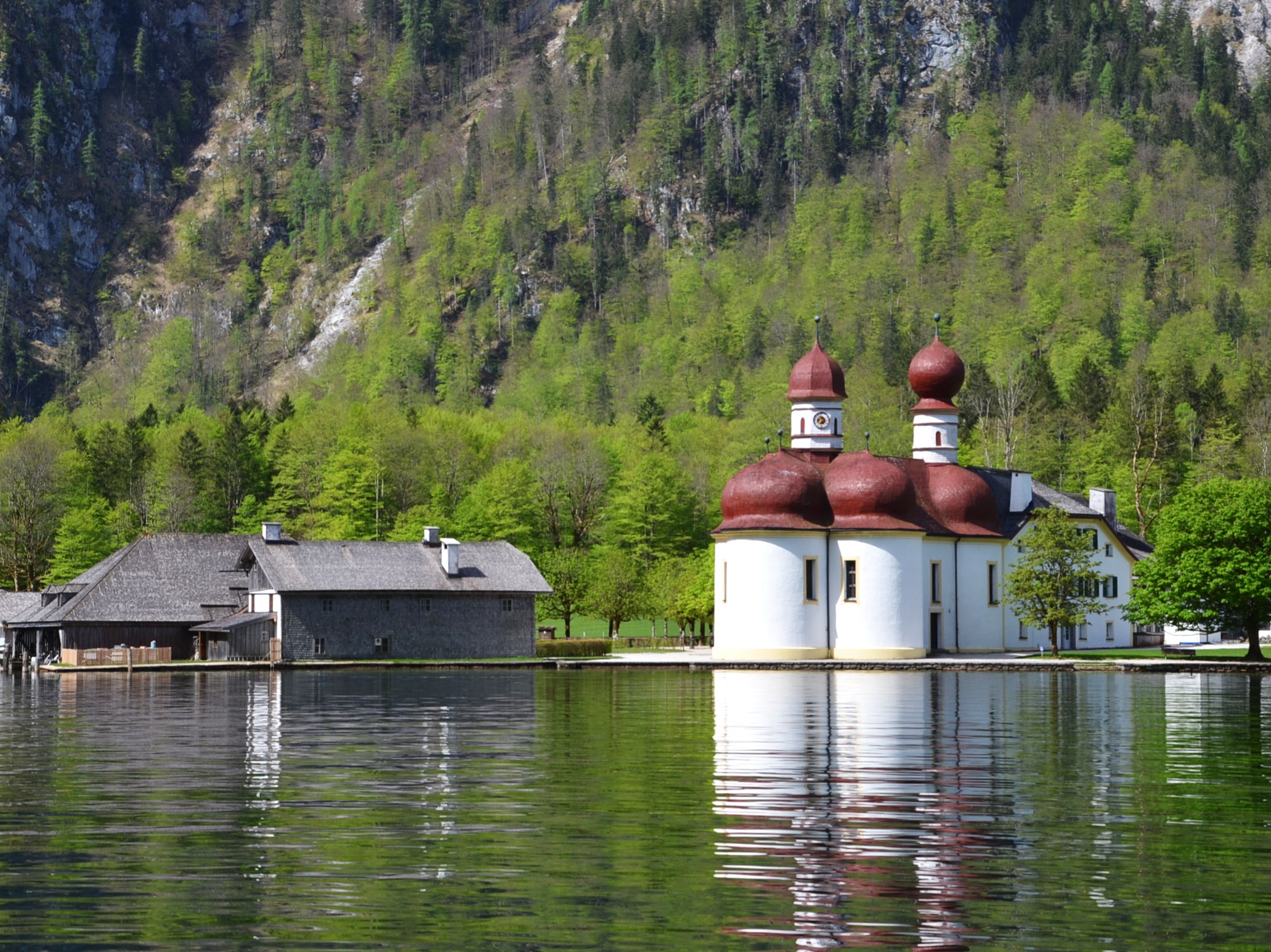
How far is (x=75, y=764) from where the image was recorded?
1277 inches

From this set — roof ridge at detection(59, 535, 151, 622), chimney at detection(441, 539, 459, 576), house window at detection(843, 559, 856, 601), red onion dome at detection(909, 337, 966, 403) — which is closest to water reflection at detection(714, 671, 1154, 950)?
house window at detection(843, 559, 856, 601)

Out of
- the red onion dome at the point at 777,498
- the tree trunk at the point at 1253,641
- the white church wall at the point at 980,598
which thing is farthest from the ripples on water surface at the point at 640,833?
the white church wall at the point at 980,598

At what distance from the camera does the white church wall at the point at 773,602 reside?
87750 millimetres

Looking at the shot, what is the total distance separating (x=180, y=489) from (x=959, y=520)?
65128 mm

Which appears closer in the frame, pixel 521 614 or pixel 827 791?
pixel 827 791

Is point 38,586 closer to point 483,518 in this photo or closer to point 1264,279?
point 483,518

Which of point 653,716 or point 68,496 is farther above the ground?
point 68,496

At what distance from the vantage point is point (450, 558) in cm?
9788

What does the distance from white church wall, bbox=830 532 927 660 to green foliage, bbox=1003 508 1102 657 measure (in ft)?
16.3

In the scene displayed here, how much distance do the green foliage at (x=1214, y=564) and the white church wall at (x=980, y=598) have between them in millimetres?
12937

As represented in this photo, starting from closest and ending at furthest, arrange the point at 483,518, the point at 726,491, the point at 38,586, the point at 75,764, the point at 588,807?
the point at 588,807 < the point at 75,764 < the point at 726,491 < the point at 483,518 < the point at 38,586

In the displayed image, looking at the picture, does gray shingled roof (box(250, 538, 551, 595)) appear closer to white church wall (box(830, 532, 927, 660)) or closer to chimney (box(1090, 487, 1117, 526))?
white church wall (box(830, 532, 927, 660))

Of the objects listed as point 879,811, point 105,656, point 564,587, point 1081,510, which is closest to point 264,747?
point 879,811

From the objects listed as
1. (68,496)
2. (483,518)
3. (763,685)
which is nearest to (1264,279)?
(483,518)
